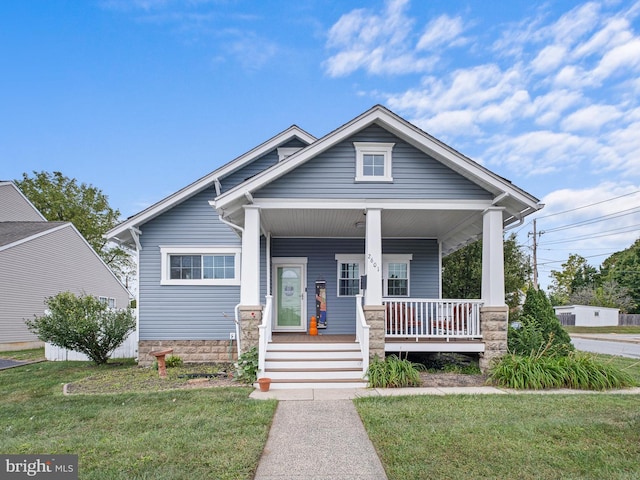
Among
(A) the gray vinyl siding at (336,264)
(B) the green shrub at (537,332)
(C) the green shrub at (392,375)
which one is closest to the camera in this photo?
(C) the green shrub at (392,375)

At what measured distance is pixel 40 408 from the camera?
5.88 metres

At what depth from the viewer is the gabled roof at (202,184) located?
1015 centimetres

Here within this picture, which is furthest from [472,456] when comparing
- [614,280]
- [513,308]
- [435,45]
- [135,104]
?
[614,280]

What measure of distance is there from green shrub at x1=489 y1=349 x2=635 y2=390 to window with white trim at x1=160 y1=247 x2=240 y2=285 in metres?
6.86

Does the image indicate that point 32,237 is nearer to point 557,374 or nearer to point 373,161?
point 373,161

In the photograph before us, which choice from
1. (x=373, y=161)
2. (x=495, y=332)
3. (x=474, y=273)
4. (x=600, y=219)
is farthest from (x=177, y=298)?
(x=600, y=219)

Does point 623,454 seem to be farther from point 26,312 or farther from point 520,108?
point 26,312

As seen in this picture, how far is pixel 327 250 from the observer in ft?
36.7

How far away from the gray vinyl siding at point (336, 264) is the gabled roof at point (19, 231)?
12.8m

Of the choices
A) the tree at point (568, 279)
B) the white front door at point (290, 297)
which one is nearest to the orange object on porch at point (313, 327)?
the white front door at point (290, 297)

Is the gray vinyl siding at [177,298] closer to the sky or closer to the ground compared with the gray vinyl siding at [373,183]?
A: closer to the ground

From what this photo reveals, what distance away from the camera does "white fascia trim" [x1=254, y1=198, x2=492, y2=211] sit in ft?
26.1

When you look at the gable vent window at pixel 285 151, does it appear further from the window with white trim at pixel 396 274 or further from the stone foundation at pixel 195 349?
the stone foundation at pixel 195 349

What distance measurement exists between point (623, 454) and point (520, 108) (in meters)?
12.5
